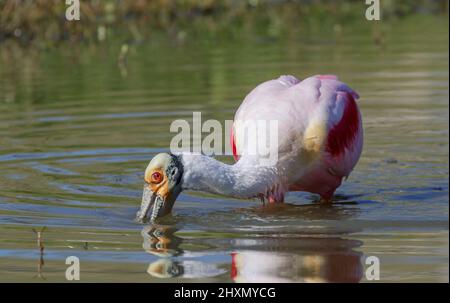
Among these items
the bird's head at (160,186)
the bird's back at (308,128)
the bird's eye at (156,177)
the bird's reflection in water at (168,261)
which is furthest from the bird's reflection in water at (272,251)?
the bird's back at (308,128)

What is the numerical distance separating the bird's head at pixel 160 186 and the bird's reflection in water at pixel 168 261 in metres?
0.16

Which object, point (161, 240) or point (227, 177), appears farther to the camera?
point (227, 177)

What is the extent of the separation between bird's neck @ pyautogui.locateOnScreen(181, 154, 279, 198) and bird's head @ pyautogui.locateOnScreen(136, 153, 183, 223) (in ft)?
0.20

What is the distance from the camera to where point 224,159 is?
9.89 metres

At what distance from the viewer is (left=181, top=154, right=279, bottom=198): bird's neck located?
7352 millimetres

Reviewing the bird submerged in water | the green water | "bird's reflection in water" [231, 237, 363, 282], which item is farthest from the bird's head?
"bird's reflection in water" [231, 237, 363, 282]

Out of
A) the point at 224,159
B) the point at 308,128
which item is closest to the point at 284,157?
the point at 308,128

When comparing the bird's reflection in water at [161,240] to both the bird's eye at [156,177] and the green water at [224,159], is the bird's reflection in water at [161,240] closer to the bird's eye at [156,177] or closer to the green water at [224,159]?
the green water at [224,159]

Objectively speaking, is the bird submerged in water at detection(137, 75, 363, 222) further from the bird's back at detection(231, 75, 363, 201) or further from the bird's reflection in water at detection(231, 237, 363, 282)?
the bird's reflection in water at detection(231, 237, 363, 282)

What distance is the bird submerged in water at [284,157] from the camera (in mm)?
7383

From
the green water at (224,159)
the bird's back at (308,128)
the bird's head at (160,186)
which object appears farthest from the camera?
the bird's back at (308,128)

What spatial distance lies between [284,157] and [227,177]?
0.52 meters

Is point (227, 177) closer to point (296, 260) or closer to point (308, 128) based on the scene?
point (308, 128)
